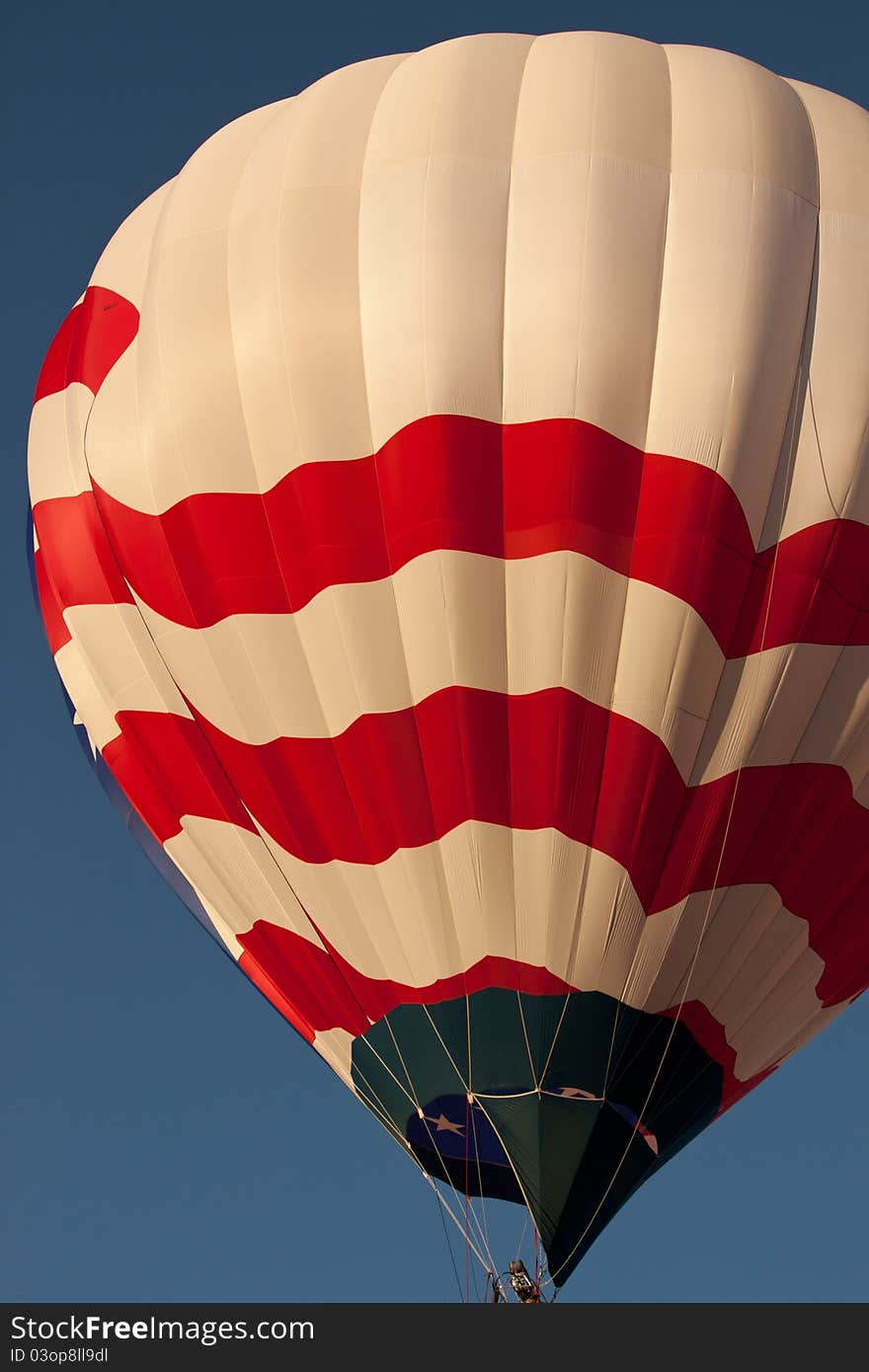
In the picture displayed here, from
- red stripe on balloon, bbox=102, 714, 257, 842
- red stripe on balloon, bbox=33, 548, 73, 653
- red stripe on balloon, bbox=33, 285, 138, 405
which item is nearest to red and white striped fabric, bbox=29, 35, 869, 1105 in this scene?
red stripe on balloon, bbox=102, 714, 257, 842

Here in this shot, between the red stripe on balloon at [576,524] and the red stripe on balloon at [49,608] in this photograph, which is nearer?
the red stripe on balloon at [576,524]

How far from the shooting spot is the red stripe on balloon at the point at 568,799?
8203 millimetres

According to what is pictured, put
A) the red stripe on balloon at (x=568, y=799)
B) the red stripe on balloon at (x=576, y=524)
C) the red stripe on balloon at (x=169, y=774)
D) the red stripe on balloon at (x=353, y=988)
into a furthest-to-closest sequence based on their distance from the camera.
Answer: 1. the red stripe on balloon at (x=169, y=774)
2. the red stripe on balloon at (x=353, y=988)
3. the red stripe on balloon at (x=568, y=799)
4. the red stripe on balloon at (x=576, y=524)

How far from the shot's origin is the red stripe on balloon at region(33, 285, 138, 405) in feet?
30.4

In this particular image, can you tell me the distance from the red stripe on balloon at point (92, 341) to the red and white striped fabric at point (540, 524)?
360 millimetres

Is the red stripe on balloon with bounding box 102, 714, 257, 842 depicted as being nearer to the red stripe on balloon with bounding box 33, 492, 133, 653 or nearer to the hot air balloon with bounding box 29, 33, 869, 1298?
the hot air balloon with bounding box 29, 33, 869, 1298

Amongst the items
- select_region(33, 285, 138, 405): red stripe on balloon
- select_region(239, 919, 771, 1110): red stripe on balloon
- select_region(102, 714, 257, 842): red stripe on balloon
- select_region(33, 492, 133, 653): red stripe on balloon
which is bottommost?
select_region(239, 919, 771, 1110): red stripe on balloon

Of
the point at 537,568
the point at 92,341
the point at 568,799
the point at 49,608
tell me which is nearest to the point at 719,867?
the point at 568,799

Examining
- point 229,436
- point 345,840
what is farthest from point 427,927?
point 229,436

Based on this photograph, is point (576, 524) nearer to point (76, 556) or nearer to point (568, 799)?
point (568, 799)

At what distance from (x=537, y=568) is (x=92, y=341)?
2639 mm

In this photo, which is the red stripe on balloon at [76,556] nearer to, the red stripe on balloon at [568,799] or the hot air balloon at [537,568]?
the hot air balloon at [537,568]

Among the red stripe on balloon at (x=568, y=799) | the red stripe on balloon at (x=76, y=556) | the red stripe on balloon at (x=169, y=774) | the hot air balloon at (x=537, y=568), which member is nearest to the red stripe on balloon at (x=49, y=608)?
the red stripe on balloon at (x=76, y=556)

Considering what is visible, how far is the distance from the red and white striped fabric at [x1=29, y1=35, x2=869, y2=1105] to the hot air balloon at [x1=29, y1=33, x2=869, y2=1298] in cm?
2
